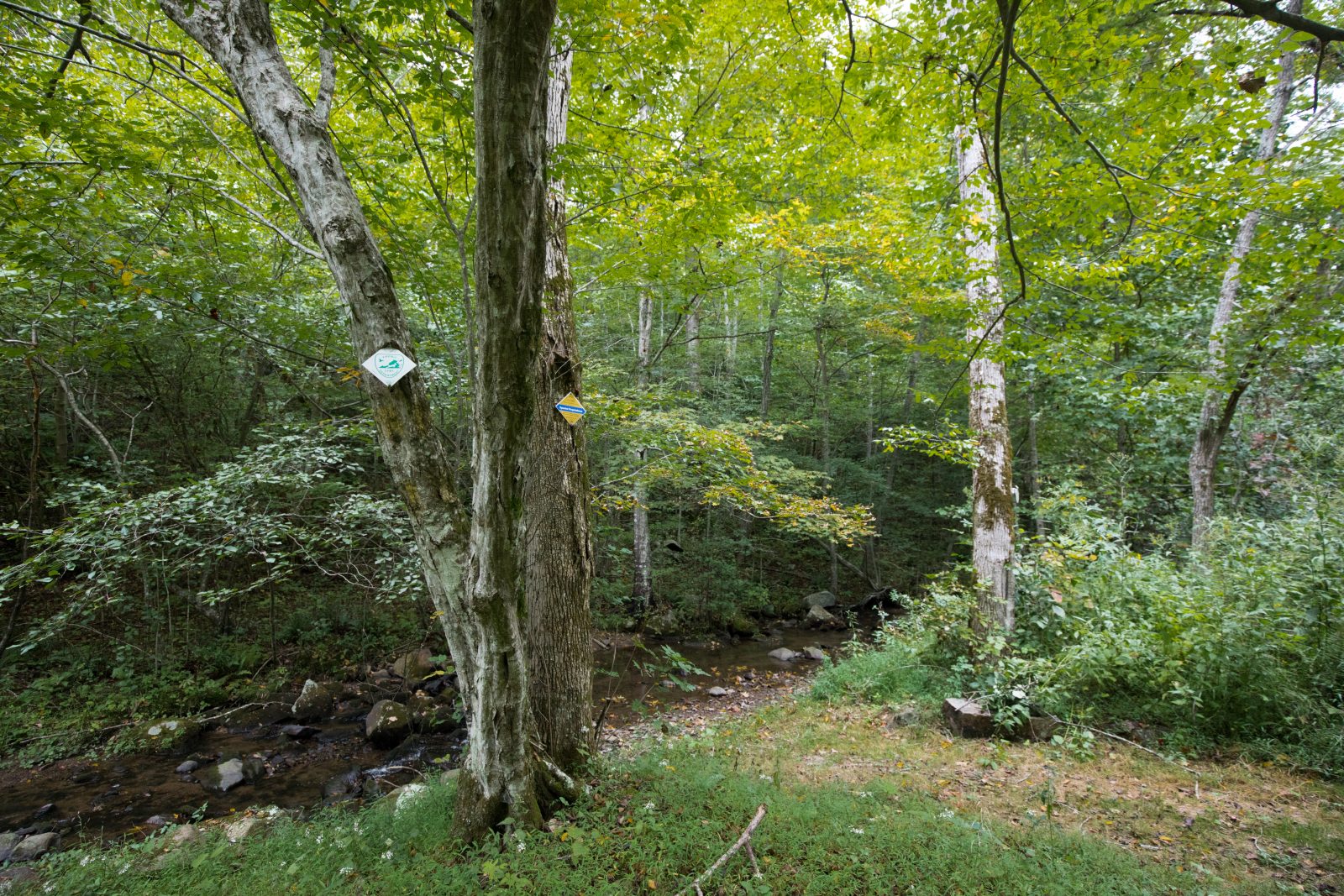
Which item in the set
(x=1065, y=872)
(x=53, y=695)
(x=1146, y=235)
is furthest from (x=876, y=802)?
(x=53, y=695)

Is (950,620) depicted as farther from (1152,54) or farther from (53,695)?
(53,695)

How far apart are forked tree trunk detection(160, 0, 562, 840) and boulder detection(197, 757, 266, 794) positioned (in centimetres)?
441

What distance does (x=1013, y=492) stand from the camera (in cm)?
580

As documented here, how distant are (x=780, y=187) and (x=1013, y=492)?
3.93 metres

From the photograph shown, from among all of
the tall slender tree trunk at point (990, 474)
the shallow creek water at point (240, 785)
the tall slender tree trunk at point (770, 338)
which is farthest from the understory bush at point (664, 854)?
the tall slender tree trunk at point (770, 338)

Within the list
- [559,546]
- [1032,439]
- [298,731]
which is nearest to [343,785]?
[298,731]

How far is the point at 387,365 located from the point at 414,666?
701 centimetres

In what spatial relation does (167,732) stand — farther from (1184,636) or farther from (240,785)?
(1184,636)

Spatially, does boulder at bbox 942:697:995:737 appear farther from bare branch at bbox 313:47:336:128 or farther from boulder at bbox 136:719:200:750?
boulder at bbox 136:719:200:750

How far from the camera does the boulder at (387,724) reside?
632cm

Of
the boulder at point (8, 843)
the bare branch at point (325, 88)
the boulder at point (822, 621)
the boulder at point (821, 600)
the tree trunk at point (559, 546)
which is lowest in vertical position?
the boulder at point (822, 621)

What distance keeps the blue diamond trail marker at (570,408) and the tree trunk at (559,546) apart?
2.5 inches

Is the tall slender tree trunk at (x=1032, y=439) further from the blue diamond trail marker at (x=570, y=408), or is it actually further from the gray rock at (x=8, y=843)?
the gray rock at (x=8, y=843)

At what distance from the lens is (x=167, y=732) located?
6.21m
